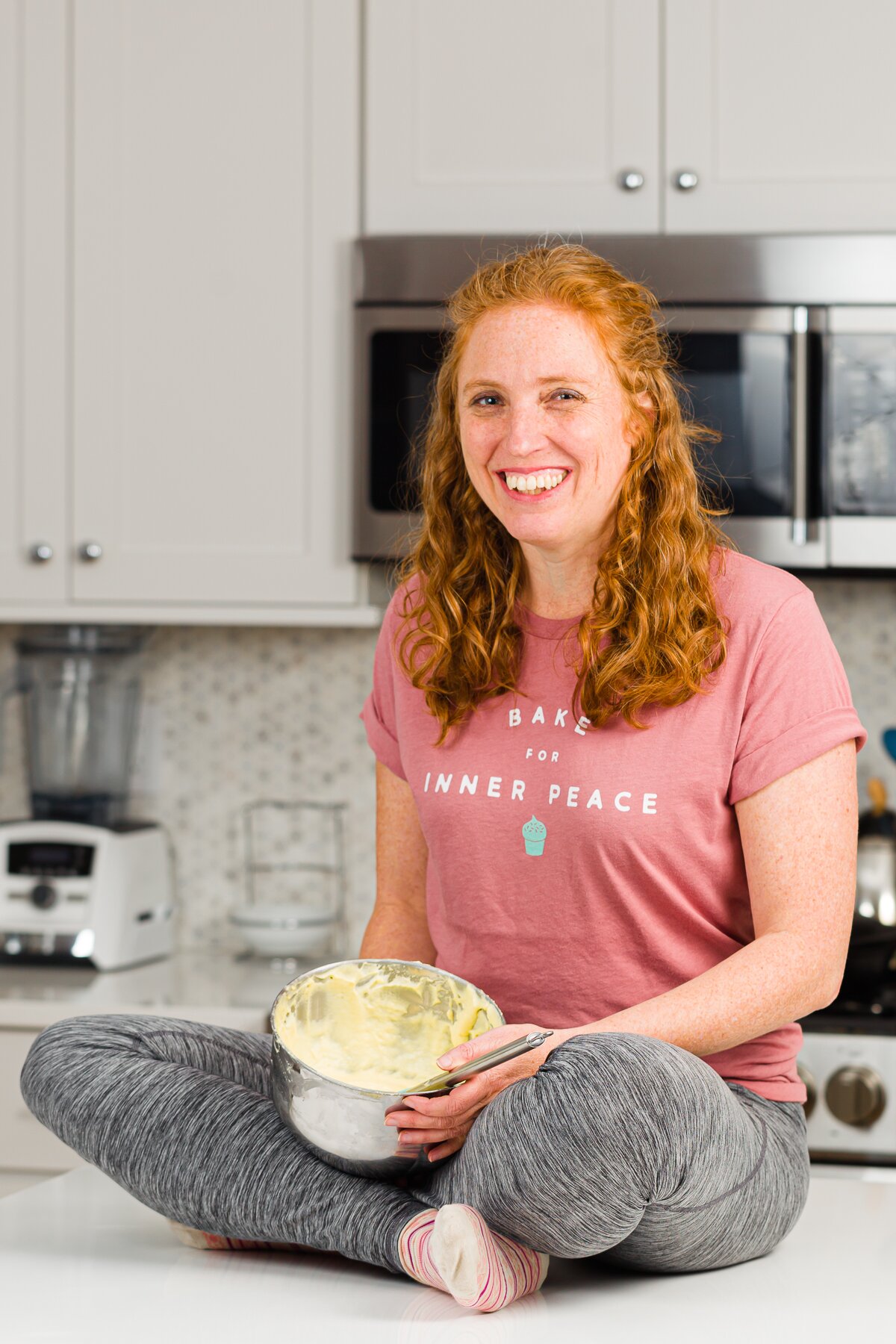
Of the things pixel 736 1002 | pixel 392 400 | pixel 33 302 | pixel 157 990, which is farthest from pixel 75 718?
pixel 736 1002

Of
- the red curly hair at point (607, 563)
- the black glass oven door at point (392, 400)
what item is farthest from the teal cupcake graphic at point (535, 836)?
the black glass oven door at point (392, 400)

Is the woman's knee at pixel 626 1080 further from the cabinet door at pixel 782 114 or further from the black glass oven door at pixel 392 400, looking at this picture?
the cabinet door at pixel 782 114

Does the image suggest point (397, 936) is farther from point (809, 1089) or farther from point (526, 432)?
point (809, 1089)

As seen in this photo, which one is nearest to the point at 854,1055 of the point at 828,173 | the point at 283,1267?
the point at 283,1267

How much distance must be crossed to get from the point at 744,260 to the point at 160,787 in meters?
1.34

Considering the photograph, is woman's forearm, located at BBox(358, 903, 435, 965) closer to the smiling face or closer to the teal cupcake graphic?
the teal cupcake graphic

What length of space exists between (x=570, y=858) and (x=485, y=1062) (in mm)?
288

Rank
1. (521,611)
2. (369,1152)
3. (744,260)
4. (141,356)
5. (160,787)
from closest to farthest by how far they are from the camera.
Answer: (369,1152), (521,611), (744,260), (141,356), (160,787)

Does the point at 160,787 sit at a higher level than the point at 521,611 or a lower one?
lower

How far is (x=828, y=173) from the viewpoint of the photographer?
79.3 inches

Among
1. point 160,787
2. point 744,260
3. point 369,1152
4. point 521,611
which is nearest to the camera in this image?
point 369,1152

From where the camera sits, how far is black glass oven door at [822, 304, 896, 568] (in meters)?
2.00

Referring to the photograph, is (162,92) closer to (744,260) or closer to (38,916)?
(744,260)

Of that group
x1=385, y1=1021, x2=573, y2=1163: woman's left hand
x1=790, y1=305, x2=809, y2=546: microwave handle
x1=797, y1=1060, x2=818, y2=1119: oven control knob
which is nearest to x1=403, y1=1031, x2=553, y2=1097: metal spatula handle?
x1=385, y1=1021, x2=573, y2=1163: woman's left hand
